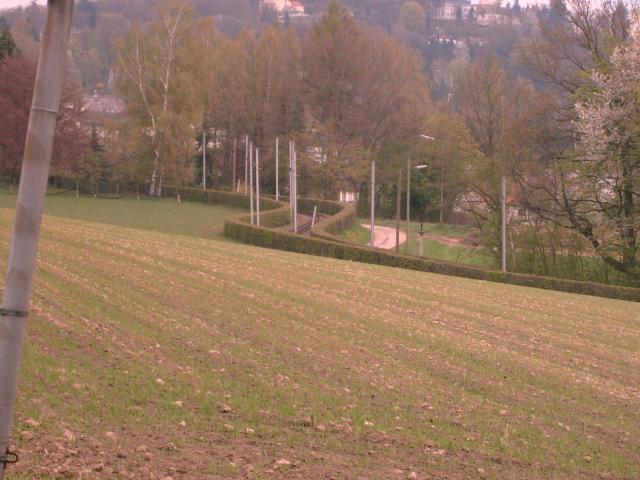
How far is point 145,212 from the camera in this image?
56.6 m

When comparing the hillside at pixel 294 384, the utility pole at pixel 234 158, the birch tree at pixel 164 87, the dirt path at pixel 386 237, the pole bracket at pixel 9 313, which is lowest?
the hillside at pixel 294 384

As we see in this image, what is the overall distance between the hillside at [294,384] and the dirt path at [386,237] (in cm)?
3488

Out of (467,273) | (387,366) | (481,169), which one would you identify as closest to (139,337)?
(387,366)

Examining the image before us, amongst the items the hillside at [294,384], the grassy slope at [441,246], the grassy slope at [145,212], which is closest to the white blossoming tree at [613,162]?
the grassy slope at [441,246]

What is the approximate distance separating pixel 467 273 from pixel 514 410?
20.4m

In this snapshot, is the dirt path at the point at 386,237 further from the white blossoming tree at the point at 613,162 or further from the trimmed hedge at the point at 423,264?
the trimmed hedge at the point at 423,264

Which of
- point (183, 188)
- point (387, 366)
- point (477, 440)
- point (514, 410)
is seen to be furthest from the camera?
point (183, 188)

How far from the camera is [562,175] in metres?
39.2

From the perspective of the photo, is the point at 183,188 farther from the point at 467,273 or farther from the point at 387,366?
the point at 387,366

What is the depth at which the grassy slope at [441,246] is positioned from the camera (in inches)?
1792

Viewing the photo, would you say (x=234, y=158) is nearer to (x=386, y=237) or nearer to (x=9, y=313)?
(x=386, y=237)

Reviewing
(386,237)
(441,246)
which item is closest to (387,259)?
(386,237)

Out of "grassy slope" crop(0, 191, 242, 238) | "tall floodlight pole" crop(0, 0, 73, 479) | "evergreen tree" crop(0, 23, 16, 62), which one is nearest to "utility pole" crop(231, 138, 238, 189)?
"grassy slope" crop(0, 191, 242, 238)

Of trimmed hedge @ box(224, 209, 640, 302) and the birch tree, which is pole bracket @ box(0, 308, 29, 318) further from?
the birch tree
